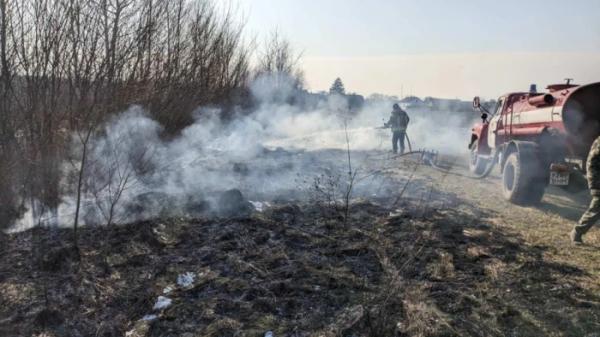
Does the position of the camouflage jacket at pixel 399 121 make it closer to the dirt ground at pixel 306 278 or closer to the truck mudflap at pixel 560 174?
the truck mudflap at pixel 560 174

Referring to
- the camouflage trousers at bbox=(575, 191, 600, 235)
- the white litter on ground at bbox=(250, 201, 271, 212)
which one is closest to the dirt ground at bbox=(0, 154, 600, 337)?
the camouflage trousers at bbox=(575, 191, 600, 235)

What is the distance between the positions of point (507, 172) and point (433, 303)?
5577mm

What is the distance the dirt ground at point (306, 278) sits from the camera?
10.9 feet

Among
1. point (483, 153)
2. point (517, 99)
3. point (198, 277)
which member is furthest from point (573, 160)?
point (198, 277)

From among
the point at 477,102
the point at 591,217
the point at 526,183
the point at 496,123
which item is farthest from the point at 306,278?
the point at 477,102

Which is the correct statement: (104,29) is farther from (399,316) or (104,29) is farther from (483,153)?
(483,153)

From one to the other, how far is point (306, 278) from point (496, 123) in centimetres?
771

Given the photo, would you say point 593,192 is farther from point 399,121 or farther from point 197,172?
point 399,121

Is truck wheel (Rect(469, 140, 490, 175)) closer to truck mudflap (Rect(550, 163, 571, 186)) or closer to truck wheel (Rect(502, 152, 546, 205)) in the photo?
truck wheel (Rect(502, 152, 546, 205))

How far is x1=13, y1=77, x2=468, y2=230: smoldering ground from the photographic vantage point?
6051mm

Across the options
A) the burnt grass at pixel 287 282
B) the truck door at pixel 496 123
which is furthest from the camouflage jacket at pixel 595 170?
the truck door at pixel 496 123

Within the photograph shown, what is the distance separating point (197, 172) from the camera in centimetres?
867

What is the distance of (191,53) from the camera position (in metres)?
12.1

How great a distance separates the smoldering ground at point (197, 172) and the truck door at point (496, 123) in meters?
2.52
